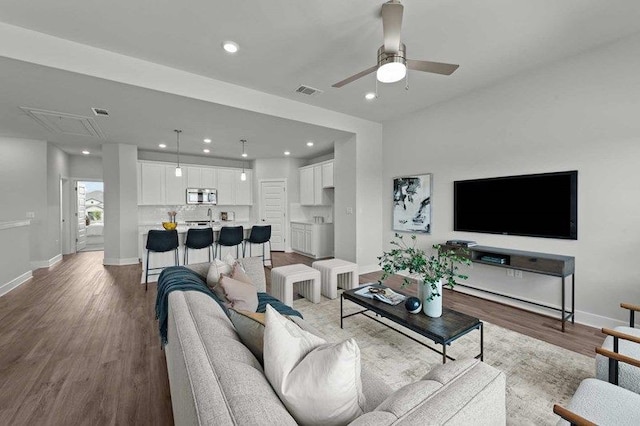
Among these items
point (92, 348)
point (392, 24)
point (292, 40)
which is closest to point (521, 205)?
point (392, 24)

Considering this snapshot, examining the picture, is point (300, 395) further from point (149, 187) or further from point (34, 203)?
point (34, 203)

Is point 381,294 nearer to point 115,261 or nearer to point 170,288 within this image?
point 170,288

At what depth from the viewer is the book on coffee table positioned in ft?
7.94

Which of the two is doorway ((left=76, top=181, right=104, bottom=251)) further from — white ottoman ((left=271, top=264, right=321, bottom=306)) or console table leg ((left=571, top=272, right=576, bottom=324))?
console table leg ((left=571, top=272, right=576, bottom=324))

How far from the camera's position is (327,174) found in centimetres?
655

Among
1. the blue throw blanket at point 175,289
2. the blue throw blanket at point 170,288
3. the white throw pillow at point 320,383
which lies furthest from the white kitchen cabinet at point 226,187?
the white throw pillow at point 320,383

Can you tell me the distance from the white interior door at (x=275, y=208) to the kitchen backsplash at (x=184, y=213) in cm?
71

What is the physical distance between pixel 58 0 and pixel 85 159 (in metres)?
6.74

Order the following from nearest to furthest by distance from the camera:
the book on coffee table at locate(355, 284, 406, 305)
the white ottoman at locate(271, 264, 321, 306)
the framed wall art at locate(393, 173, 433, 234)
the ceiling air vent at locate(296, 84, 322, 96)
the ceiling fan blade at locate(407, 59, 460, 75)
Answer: the ceiling fan blade at locate(407, 59, 460, 75), the book on coffee table at locate(355, 284, 406, 305), the white ottoman at locate(271, 264, 321, 306), the ceiling air vent at locate(296, 84, 322, 96), the framed wall art at locate(393, 173, 433, 234)

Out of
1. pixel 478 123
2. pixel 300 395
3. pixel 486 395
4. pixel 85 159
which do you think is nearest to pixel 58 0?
pixel 300 395

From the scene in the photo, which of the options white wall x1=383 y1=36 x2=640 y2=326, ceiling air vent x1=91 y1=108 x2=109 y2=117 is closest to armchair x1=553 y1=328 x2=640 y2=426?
white wall x1=383 y1=36 x2=640 y2=326

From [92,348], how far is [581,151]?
5.28m

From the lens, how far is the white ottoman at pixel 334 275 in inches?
144

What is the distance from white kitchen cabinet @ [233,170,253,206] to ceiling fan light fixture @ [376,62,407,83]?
608cm
